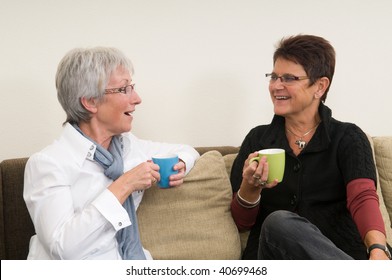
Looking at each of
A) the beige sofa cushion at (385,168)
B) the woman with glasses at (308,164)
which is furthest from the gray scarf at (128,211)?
A: the beige sofa cushion at (385,168)

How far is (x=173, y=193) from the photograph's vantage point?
1853 mm

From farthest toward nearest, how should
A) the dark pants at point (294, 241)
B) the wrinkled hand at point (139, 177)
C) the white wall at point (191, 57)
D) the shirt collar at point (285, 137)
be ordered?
1. the white wall at point (191, 57)
2. the shirt collar at point (285, 137)
3. the wrinkled hand at point (139, 177)
4. the dark pants at point (294, 241)

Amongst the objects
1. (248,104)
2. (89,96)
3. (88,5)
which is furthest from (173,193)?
(88,5)

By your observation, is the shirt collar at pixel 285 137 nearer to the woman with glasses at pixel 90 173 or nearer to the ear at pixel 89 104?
the woman with glasses at pixel 90 173

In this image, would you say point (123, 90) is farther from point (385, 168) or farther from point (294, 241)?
point (385, 168)

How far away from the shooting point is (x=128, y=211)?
5.48 ft

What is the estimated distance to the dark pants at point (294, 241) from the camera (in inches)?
57.5

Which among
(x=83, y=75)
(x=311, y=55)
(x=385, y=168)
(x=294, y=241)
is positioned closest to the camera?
(x=294, y=241)

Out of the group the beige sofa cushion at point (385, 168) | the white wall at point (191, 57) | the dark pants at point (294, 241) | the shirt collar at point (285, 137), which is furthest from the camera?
the beige sofa cushion at point (385, 168)

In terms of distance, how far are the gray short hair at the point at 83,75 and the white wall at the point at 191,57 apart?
17.5 inches

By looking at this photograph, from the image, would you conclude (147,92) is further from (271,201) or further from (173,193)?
(271,201)

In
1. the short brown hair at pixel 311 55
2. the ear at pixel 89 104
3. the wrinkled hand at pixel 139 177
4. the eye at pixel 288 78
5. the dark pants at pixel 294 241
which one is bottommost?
the dark pants at pixel 294 241

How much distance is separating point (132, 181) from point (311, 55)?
81cm

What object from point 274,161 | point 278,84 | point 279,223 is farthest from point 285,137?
point 279,223
